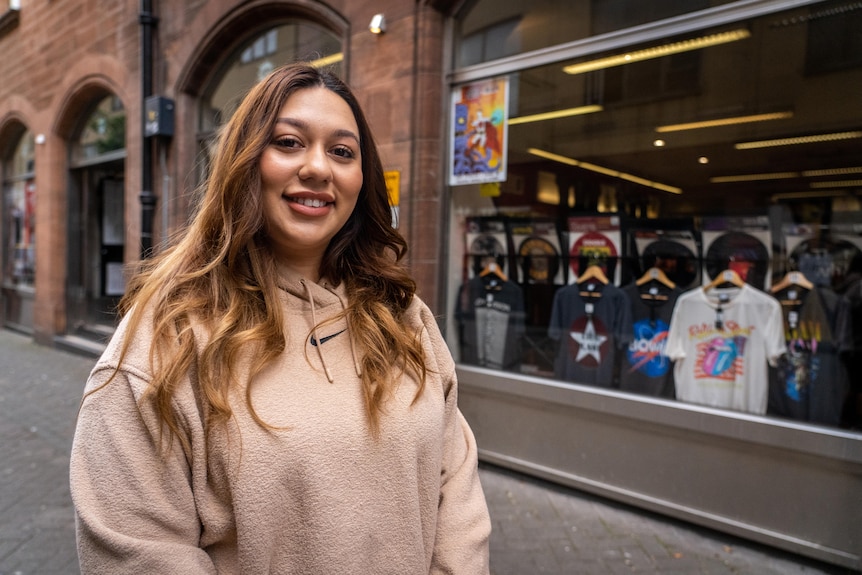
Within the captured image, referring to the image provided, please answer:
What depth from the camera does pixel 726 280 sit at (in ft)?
Answer: 13.5

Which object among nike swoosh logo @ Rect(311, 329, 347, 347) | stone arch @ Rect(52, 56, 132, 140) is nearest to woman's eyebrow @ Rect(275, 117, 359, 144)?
nike swoosh logo @ Rect(311, 329, 347, 347)

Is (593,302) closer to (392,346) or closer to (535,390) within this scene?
(535,390)

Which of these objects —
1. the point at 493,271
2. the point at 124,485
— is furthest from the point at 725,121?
the point at 124,485

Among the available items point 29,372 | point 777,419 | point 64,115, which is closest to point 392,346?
point 777,419

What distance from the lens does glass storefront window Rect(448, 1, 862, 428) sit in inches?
147

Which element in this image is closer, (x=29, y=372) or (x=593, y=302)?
(x=593, y=302)

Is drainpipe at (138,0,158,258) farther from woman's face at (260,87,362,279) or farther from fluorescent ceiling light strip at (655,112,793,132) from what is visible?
woman's face at (260,87,362,279)

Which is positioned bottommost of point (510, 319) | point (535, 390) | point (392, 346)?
point (535, 390)

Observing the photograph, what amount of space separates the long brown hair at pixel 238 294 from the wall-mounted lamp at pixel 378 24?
396cm

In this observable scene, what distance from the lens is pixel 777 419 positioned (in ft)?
12.1

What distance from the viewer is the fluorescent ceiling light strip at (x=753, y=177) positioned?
4013 mm

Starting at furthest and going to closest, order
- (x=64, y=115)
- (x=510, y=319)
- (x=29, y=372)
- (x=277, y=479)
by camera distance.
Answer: (x=64, y=115)
(x=29, y=372)
(x=510, y=319)
(x=277, y=479)

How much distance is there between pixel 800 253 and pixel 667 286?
34.3 inches

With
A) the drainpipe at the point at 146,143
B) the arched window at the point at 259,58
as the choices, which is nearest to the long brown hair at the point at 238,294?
the arched window at the point at 259,58
